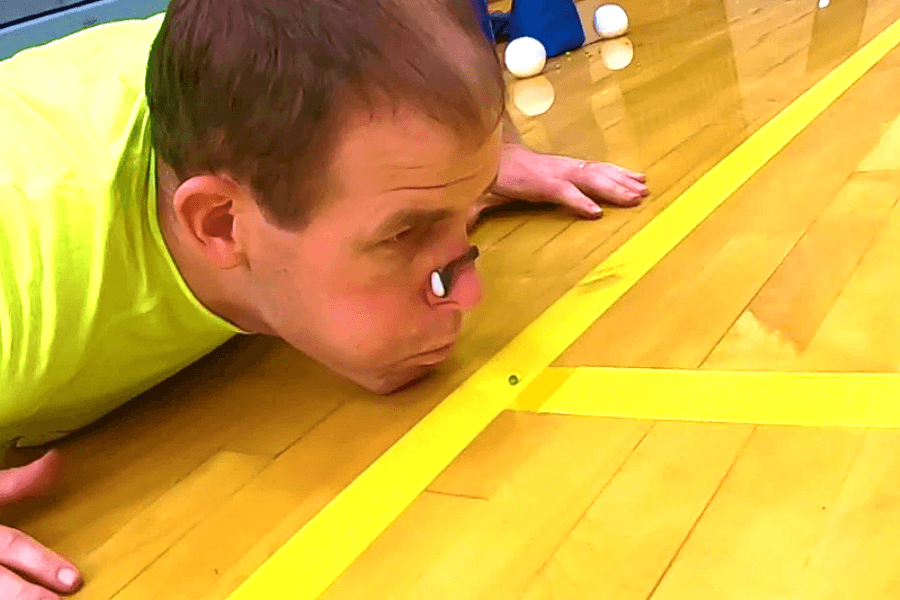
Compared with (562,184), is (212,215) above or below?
above

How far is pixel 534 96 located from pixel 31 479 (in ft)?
4.22

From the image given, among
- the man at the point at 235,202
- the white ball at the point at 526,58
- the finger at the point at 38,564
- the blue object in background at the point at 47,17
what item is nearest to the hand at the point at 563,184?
the man at the point at 235,202

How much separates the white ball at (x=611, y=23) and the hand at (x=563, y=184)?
1.21 m

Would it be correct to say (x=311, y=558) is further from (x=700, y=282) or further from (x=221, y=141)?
(x=700, y=282)

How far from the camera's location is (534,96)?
188 cm

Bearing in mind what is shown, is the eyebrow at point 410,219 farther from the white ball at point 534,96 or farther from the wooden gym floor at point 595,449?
the white ball at point 534,96

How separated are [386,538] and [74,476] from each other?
0.31 meters

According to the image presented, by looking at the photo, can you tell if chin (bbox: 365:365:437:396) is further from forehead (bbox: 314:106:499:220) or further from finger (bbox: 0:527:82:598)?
finger (bbox: 0:527:82:598)

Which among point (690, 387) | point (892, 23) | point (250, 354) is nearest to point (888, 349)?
point (690, 387)

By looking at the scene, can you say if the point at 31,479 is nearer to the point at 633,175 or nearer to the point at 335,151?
the point at 335,151

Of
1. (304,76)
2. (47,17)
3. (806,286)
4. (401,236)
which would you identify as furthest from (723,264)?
(47,17)

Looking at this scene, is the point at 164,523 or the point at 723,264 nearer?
the point at 164,523

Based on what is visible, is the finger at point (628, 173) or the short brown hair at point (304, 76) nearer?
the short brown hair at point (304, 76)

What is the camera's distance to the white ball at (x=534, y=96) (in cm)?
176
